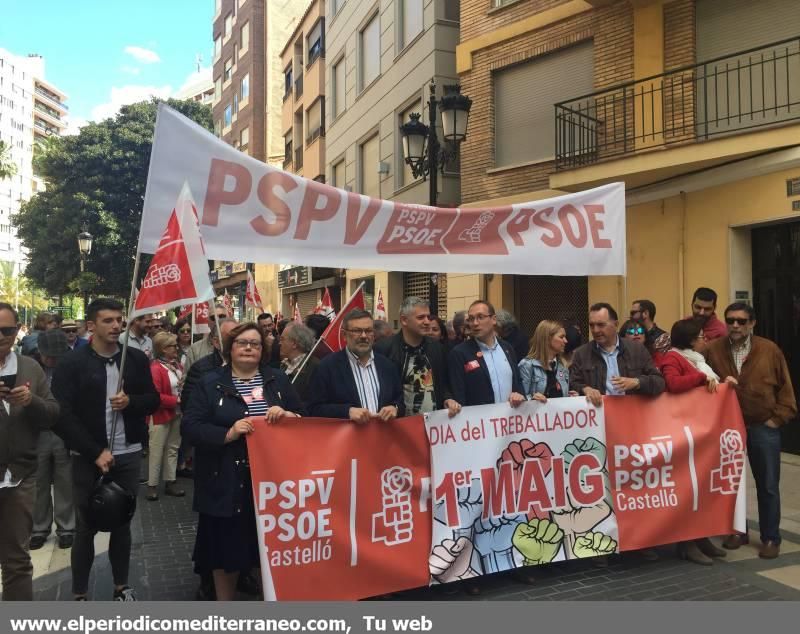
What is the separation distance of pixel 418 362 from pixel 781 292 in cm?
669

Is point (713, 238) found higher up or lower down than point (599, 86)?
lower down

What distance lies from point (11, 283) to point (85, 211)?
185 feet

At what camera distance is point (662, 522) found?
4.69 meters

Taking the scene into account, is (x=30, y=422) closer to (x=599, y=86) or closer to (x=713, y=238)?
(x=713, y=238)

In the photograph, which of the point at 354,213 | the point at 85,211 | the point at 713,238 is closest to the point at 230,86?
the point at 85,211

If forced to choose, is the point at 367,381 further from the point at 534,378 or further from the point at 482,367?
the point at 534,378

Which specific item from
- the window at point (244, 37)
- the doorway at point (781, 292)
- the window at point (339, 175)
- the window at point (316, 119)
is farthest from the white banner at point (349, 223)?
the window at point (244, 37)

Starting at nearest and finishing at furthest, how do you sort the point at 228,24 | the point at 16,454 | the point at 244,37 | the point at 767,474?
the point at 16,454
the point at 767,474
the point at 244,37
the point at 228,24

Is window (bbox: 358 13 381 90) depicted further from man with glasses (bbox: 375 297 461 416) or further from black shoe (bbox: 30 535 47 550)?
black shoe (bbox: 30 535 47 550)

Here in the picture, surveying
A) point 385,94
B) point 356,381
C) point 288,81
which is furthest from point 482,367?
point 288,81

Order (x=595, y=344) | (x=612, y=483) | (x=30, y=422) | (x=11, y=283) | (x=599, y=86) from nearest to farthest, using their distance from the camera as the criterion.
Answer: (x=30, y=422) < (x=612, y=483) < (x=595, y=344) < (x=599, y=86) < (x=11, y=283)

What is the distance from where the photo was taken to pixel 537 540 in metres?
4.33

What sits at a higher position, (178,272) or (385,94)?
(385,94)

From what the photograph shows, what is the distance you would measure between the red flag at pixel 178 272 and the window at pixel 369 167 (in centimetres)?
1528
